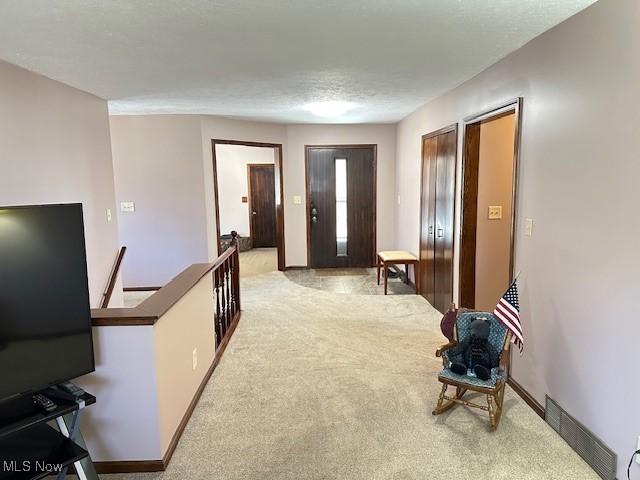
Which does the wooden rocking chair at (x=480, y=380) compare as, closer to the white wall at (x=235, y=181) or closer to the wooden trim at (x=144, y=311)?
the wooden trim at (x=144, y=311)

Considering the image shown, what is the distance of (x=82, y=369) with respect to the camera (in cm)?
178

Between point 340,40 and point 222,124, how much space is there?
3585mm

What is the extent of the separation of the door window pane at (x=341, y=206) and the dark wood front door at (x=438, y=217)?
6.29 feet

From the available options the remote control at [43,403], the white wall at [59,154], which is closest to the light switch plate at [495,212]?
the remote control at [43,403]

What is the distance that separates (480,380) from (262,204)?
7.07m

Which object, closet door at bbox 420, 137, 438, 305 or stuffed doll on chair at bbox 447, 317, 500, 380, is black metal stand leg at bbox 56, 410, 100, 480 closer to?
stuffed doll on chair at bbox 447, 317, 500, 380

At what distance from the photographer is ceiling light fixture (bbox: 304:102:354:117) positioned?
15.5 ft

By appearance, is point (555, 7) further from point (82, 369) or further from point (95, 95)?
point (95, 95)

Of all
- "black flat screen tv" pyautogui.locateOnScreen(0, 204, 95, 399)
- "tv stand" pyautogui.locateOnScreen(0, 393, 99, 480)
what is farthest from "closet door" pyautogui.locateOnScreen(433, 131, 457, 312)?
"tv stand" pyautogui.locateOnScreen(0, 393, 99, 480)

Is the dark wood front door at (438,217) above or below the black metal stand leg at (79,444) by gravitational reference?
above

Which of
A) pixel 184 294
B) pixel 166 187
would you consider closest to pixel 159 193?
pixel 166 187

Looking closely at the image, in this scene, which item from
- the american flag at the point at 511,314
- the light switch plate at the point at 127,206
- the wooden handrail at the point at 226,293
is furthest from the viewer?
the light switch plate at the point at 127,206

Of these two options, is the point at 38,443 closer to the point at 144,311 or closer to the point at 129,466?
the point at 129,466

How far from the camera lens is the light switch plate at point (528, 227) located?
8.87ft
